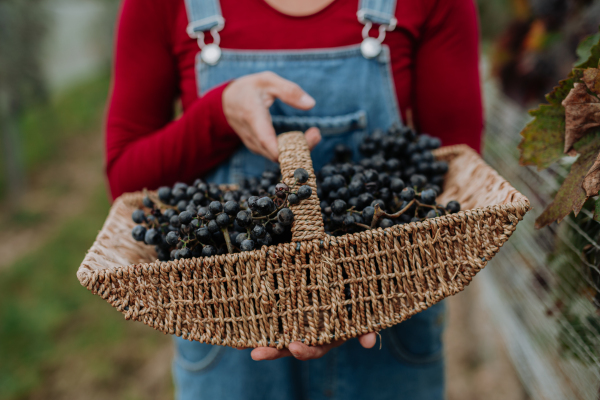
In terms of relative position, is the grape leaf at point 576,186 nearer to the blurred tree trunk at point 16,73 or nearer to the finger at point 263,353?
the finger at point 263,353

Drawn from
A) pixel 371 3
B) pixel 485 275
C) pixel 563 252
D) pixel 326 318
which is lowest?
pixel 485 275

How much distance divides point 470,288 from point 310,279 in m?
2.08

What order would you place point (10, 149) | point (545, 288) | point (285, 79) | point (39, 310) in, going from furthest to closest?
point (10, 149)
point (39, 310)
point (545, 288)
point (285, 79)

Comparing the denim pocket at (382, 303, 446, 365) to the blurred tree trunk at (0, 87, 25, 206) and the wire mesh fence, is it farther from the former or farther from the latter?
the blurred tree trunk at (0, 87, 25, 206)

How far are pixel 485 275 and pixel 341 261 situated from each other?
1793 mm

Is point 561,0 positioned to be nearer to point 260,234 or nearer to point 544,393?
point 544,393

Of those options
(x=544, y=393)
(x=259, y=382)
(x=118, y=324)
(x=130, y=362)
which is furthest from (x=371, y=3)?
(x=118, y=324)

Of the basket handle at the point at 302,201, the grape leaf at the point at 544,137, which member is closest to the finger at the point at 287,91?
the basket handle at the point at 302,201

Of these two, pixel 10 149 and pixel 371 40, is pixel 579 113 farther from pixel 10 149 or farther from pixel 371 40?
pixel 10 149

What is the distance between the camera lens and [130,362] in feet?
8.25

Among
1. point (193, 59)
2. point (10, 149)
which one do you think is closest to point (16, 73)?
point (10, 149)

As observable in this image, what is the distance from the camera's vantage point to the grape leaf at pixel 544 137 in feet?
2.95

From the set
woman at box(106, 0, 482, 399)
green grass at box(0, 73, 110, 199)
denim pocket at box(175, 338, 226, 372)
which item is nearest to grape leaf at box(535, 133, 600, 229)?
woman at box(106, 0, 482, 399)

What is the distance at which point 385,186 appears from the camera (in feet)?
3.08
